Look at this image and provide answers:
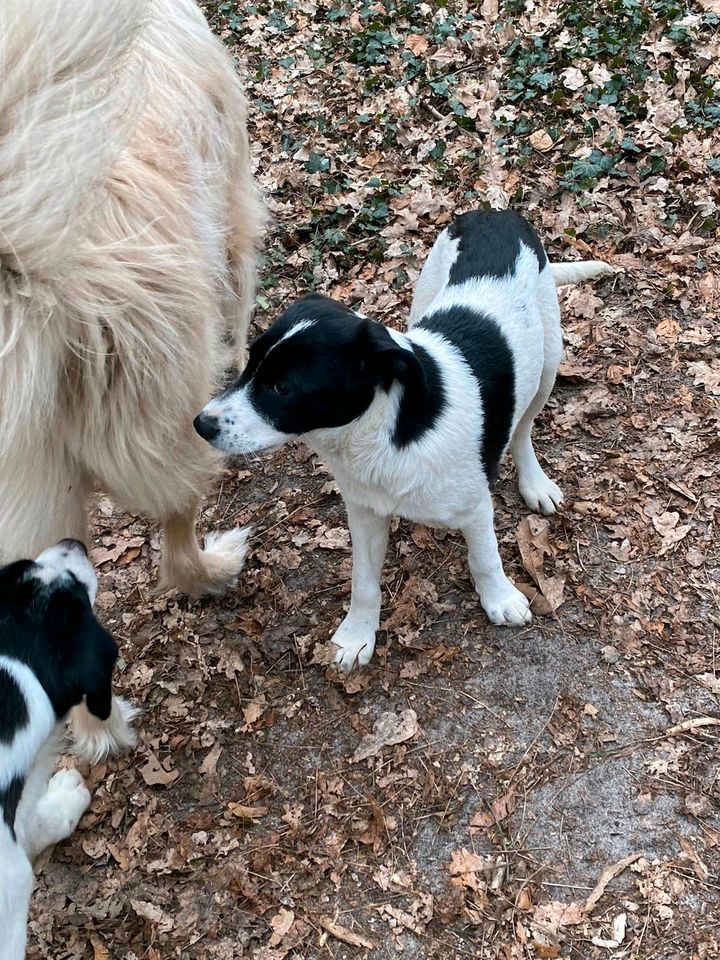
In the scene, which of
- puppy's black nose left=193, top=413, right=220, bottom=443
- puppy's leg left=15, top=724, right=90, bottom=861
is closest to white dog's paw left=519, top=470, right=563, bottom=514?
puppy's black nose left=193, top=413, right=220, bottom=443

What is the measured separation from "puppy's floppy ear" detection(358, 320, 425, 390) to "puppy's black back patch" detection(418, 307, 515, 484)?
18.6 inches

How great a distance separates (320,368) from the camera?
2510mm

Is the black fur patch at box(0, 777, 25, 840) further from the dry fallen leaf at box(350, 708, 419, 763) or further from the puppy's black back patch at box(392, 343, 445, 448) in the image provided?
the puppy's black back patch at box(392, 343, 445, 448)

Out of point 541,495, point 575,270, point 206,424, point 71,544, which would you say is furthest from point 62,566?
point 575,270

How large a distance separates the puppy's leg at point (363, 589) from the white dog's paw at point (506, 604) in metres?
0.46

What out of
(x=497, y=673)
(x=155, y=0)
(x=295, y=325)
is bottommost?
(x=497, y=673)

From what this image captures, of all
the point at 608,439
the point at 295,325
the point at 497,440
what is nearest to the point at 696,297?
the point at 608,439

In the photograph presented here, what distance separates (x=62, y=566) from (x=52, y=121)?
119 centimetres

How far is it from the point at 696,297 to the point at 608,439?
100cm

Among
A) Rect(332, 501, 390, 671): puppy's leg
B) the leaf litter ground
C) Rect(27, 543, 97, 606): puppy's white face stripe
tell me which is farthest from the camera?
A: Rect(332, 501, 390, 671): puppy's leg

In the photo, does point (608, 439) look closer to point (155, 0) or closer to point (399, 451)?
point (399, 451)

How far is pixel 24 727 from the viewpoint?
227 centimetres

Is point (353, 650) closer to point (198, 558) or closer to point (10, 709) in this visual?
point (198, 558)

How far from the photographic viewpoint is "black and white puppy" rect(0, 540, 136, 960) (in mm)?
2268
